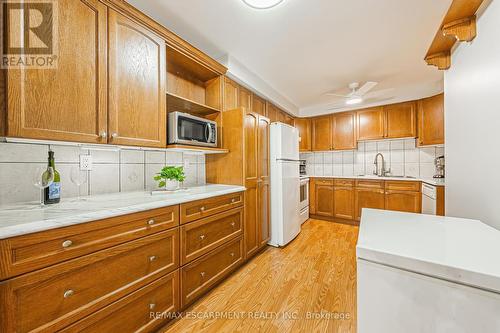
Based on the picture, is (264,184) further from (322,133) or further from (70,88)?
(322,133)

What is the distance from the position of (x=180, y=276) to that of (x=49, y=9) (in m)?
1.80

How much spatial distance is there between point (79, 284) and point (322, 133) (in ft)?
14.0

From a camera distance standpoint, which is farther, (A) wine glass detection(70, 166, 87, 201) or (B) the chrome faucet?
(B) the chrome faucet

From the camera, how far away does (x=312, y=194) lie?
4012mm

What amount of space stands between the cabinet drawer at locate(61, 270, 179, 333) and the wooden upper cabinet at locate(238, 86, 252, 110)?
2.11 metres

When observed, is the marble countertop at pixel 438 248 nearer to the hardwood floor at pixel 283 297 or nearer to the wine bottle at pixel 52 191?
the hardwood floor at pixel 283 297

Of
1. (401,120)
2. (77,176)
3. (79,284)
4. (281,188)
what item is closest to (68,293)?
(79,284)

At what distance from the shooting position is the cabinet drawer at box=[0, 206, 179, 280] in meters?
0.76

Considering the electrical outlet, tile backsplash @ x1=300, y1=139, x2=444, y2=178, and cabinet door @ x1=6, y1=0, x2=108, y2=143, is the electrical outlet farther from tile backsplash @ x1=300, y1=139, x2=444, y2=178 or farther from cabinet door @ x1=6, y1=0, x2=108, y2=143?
tile backsplash @ x1=300, y1=139, x2=444, y2=178

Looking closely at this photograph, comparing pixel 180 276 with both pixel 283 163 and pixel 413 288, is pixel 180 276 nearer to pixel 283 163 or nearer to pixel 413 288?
pixel 413 288

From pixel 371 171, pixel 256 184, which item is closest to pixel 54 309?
pixel 256 184

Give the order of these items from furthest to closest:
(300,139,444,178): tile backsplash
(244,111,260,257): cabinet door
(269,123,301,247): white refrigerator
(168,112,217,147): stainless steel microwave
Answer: (300,139,444,178): tile backsplash, (269,123,301,247): white refrigerator, (244,111,260,257): cabinet door, (168,112,217,147): stainless steel microwave

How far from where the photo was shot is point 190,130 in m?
1.84

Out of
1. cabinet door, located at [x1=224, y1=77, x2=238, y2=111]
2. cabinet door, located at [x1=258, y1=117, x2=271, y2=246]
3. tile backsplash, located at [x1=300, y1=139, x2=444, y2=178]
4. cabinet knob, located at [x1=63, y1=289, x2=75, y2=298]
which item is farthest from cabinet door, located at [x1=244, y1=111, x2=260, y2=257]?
tile backsplash, located at [x1=300, y1=139, x2=444, y2=178]
